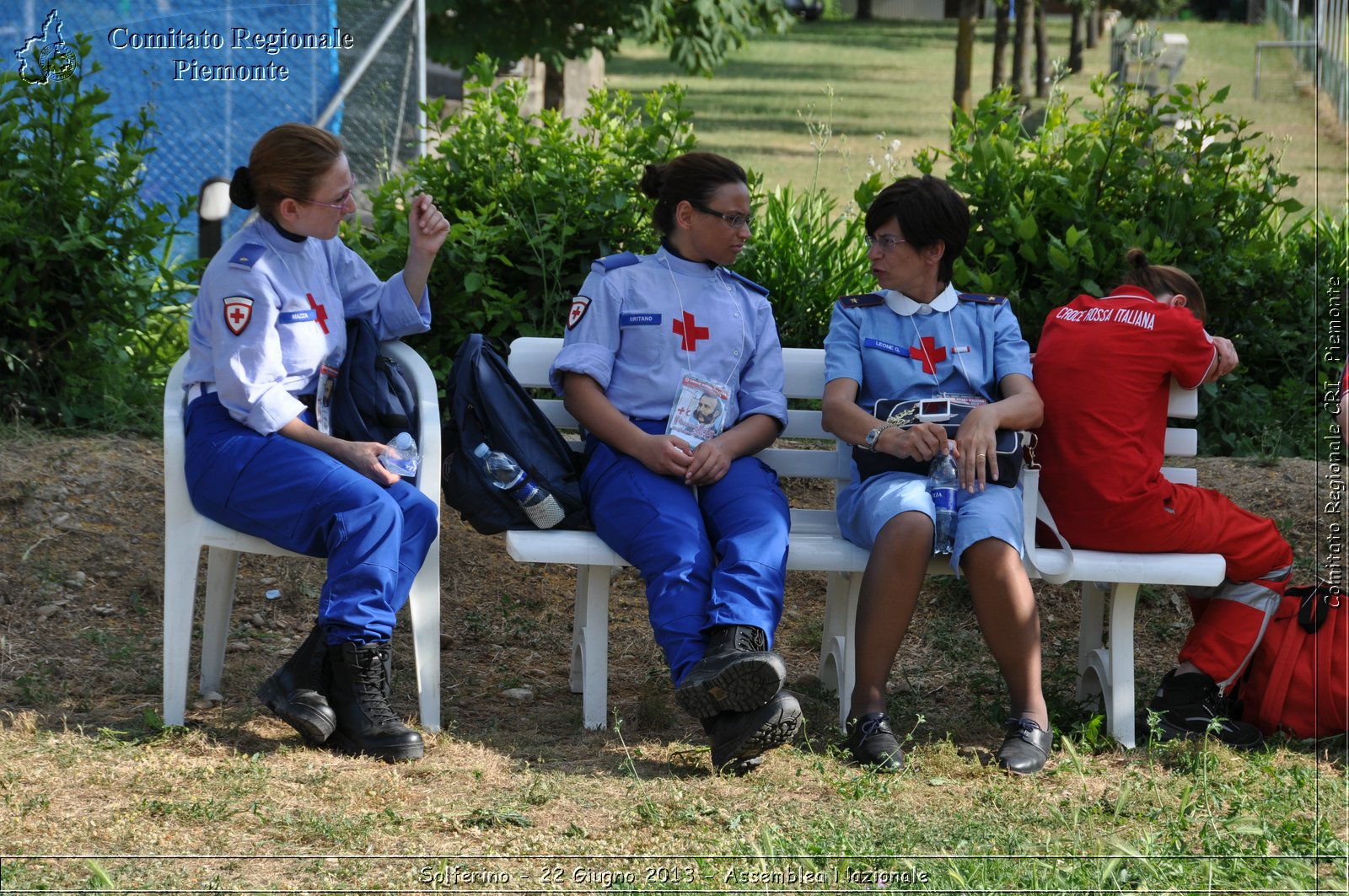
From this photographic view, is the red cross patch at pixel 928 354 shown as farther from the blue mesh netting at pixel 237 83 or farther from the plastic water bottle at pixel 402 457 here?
the blue mesh netting at pixel 237 83

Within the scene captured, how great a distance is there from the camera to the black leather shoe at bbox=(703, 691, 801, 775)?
3326 millimetres

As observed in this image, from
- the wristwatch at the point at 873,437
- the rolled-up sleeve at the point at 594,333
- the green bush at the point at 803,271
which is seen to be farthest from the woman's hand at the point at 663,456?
the green bush at the point at 803,271

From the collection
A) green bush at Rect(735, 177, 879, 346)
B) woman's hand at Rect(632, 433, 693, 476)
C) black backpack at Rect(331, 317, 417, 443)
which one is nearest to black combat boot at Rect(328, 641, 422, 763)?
black backpack at Rect(331, 317, 417, 443)

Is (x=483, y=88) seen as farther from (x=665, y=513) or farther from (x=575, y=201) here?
(x=665, y=513)

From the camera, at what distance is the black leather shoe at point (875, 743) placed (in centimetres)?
346

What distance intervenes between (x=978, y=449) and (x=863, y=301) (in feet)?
1.98

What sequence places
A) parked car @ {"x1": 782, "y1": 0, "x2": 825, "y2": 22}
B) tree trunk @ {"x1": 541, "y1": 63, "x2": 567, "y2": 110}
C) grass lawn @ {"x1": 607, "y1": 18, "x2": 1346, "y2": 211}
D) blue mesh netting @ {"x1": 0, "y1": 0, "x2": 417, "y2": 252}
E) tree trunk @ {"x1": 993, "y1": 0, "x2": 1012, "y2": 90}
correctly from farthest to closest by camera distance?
parked car @ {"x1": 782, "y1": 0, "x2": 825, "y2": 22} → tree trunk @ {"x1": 993, "y1": 0, "x2": 1012, "y2": 90} → grass lawn @ {"x1": 607, "y1": 18, "x2": 1346, "y2": 211} → tree trunk @ {"x1": 541, "y1": 63, "x2": 567, "y2": 110} → blue mesh netting @ {"x1": 0, "y1": 0, "x2": 417, "y2": 252}

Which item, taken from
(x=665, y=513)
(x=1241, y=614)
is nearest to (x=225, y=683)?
(x=665, y=513)

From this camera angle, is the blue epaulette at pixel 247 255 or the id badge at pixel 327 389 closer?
the blue epaulette at pixel 247 255

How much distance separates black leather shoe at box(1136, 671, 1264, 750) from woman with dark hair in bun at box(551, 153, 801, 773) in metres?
1.06

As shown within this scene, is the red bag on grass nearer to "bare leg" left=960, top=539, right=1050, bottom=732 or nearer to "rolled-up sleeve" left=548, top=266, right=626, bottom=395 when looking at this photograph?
"bare leg" left=960, top=539, right=1050, bottom=732

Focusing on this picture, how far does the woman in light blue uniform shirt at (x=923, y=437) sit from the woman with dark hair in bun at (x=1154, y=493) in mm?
140

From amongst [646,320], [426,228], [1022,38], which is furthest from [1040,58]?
[426,228]

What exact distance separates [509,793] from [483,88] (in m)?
3.17
